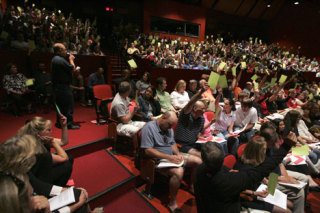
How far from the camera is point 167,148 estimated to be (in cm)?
300

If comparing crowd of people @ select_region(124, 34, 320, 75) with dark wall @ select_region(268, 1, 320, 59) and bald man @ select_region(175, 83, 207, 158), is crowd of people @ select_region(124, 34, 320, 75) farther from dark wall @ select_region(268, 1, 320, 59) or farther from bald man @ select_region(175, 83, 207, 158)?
bald man @ select_region(175, 83, 207, 158)

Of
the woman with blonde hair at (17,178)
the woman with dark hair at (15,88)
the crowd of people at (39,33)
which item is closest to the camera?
the woman with blonde hair at (17,178)

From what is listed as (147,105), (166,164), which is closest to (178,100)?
(147,105)

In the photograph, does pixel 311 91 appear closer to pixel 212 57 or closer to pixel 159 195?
pixel 212 57

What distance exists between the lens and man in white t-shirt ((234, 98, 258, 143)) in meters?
4.05

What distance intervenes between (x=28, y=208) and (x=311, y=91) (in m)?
8.77

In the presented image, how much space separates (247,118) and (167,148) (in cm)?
182

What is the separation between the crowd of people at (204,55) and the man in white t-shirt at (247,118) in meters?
2.92

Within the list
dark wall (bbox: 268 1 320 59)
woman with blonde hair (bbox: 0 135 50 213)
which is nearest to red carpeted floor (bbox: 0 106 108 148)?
woman with blonde hair (bbox: 0 135 50 213)

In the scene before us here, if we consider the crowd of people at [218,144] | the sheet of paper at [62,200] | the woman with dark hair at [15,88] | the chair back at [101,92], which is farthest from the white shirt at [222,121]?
the woman with dark hair at [15,88]

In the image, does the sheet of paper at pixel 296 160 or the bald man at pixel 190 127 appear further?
the bald man at pixel 190 127

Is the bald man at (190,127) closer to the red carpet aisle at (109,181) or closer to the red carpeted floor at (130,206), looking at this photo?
the red carpet aisle at (109,181)

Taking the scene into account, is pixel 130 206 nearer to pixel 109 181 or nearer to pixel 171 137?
pixel 109 181

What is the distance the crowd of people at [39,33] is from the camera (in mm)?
5982
